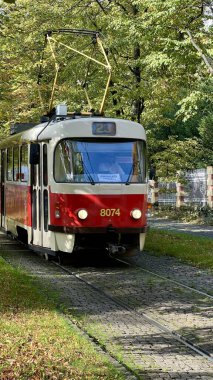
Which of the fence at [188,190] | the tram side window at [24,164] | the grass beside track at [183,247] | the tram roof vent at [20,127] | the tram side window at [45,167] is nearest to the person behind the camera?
the tram side window at [45,167]

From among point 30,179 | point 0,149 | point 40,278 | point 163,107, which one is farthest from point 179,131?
point 40,278

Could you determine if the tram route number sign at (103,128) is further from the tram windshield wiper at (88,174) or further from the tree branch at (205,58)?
the tree branch at (205,58)

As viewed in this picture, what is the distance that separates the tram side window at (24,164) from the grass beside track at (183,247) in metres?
3.58

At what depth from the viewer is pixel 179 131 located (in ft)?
177

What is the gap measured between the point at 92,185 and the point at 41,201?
72.2 inches

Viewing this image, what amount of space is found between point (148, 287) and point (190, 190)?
20.1m

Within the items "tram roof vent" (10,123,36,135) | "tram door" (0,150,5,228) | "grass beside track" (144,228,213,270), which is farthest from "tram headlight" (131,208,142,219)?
"tram door" (0,150,5,228)

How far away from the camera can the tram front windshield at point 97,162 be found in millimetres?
13656

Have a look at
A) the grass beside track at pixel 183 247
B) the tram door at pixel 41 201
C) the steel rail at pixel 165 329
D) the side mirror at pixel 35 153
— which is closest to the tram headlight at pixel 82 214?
A: the tram door at pixel 41 201

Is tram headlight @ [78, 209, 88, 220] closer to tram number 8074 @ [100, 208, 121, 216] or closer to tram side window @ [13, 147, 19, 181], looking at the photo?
tram number 8074 @ [100, 208, 121, 216]

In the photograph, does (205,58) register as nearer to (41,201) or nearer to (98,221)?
(41,201)

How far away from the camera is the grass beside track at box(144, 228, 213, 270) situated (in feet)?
49.5

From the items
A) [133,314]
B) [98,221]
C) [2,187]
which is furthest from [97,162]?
[2,187]

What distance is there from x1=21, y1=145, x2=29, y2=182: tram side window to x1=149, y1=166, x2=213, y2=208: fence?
12816 mm
